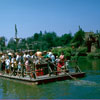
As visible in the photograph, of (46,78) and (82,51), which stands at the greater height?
(82,51)

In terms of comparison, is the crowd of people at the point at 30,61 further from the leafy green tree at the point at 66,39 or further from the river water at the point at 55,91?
the leafy green tree at the point at 66,39

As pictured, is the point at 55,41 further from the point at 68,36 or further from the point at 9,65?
the point at 9,65

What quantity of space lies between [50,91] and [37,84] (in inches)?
79.5

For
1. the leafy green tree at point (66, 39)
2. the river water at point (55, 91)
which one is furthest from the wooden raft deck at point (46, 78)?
the leafy green tree at point (66, 39)

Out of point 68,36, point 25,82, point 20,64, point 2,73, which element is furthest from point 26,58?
point 68,36

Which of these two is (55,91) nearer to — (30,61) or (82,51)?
(30,61)

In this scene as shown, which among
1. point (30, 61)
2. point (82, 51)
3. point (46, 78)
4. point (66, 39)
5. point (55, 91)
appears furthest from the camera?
point (66, 39)

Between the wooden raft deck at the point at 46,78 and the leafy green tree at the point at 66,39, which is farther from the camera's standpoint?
the leafy green tree at the point at 66,39

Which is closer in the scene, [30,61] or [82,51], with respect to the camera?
[30,61]

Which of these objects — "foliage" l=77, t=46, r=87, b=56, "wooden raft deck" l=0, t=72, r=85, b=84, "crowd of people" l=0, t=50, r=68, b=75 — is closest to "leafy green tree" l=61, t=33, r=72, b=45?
"foliage" l=77, t=46, r=87, b=56

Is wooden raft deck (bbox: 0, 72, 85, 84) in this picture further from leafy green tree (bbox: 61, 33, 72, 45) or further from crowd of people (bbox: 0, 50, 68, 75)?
leafy green tree (bbox: 61, 33, 72, 45)

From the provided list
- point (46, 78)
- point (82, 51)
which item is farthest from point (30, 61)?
point (82, 51)

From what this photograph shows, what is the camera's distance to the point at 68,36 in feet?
436

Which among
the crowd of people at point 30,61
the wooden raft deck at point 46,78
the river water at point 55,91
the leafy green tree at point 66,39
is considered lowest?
the river water at point 55,91
